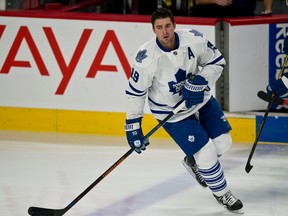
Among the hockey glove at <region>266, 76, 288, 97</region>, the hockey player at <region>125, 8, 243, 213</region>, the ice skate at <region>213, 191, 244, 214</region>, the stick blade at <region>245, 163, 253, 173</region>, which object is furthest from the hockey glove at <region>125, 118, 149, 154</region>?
the hockey glove at <region>266, 76, 288, 97</region>

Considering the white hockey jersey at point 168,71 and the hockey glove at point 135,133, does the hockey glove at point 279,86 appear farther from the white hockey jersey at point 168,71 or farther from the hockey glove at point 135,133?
the hockey glove at point 135,133

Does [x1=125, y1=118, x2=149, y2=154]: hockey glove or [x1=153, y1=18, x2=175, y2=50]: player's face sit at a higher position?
[x1=153, y1=18, x2=175, y2=50]: player's face

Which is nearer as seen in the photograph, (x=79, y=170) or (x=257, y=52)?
(x=79, y=170)

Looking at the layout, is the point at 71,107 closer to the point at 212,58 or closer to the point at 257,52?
the point at 257,52

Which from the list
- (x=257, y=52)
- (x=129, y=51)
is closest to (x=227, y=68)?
(x=257, y=52)

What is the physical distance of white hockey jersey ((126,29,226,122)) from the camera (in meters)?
5.62

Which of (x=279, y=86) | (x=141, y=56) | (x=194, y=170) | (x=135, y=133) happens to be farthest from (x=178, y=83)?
(x=279, y=86)

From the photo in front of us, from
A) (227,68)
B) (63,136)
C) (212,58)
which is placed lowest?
(63,136)

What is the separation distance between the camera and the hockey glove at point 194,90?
561 centimetres

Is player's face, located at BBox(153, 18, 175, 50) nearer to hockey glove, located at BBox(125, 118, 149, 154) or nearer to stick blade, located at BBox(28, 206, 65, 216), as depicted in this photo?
hockey glove, located at BBox(125, 118, 149, 154)

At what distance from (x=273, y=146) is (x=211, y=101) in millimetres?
1493

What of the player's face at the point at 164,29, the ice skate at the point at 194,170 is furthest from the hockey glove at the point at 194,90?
the ice skate at the point at 194,170

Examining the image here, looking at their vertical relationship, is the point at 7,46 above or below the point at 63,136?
above

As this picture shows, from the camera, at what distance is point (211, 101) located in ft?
19.5
